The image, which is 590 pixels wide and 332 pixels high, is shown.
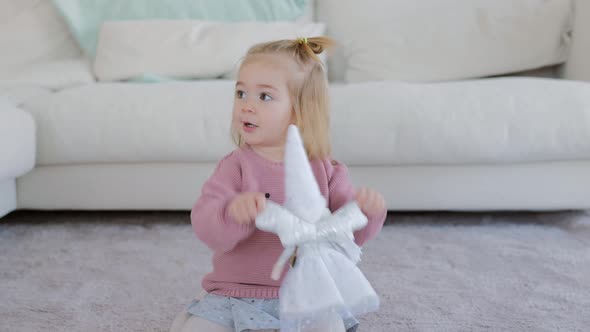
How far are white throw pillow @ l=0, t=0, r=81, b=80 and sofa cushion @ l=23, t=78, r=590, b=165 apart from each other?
1.89 feet

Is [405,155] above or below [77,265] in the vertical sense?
above

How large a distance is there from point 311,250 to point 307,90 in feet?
0.76

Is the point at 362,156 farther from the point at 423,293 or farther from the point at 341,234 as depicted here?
the point at 341,234

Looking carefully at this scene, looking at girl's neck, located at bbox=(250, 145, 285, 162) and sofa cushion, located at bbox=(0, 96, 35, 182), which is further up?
girl's neck, located at bbox=(250, 145, 285, 162)

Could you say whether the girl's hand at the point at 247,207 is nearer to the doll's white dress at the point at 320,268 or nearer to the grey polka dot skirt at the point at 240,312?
the doll's white dress at the point at 320,268

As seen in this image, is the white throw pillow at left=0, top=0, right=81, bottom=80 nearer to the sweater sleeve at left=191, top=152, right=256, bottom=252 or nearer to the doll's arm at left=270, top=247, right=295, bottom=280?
the sweater sleeve at left=191, top=152, right=256, bottom=252

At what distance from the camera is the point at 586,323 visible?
1.11m

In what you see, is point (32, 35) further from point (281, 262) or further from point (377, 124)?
point (281, 262)

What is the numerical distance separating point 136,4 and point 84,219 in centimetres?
84

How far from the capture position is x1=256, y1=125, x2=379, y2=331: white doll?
78cm

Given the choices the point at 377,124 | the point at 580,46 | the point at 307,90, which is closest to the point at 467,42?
the point at 580,46

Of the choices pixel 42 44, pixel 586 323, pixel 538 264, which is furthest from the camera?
pixel 42 44

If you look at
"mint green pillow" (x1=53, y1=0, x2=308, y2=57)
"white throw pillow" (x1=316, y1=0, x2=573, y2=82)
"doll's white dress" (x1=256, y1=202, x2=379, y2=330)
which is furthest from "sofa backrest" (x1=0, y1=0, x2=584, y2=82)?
"doll's white dress" (x1=256, y1=202, x2=379, y2=330)

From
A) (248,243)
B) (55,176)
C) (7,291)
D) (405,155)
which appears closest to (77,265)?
(7,291)
